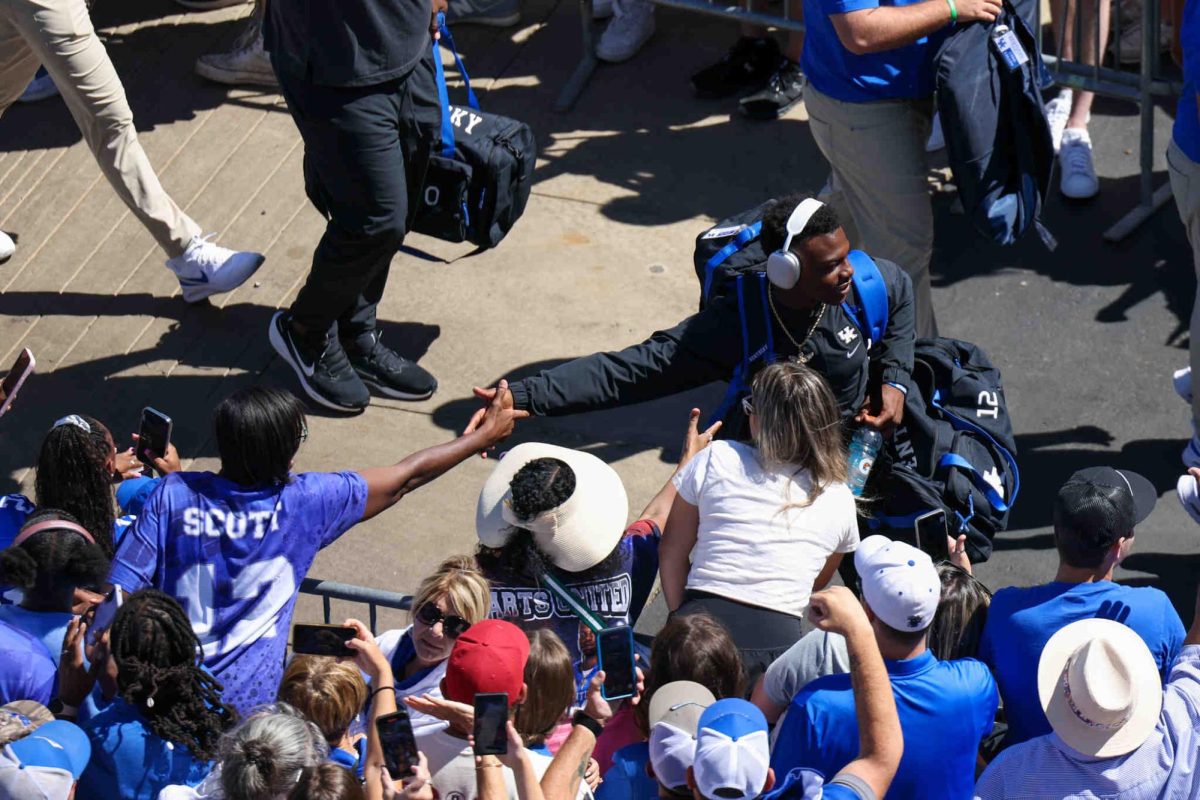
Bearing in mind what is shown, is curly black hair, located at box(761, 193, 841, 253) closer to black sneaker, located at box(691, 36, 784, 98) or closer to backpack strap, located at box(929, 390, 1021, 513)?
backpack strap, located at box(929, 390, 1021, 513)

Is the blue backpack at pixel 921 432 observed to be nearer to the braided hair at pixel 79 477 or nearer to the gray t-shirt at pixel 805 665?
the gray t-shirt at pixel 805 665

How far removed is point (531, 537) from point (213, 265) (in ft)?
9.96

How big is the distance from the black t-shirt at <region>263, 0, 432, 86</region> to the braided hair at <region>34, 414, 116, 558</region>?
5.54 feet

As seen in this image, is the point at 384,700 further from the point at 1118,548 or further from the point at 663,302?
the point at 663,302

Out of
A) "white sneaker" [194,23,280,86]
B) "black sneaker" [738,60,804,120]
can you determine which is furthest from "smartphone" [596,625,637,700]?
"white sneaker" [194,23,280,86]

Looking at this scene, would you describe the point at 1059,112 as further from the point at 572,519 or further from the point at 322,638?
the point at 322,638

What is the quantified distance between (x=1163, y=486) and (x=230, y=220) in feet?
14.1

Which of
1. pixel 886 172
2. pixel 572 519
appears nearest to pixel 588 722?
pixel 572 519

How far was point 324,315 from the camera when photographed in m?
6.41

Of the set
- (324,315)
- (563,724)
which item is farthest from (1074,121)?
(563,724)

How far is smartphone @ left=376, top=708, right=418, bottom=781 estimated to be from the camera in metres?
3.57

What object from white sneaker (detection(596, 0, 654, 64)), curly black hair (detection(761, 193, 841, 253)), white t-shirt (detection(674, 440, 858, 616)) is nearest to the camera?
white t-shirt (detection(674, 440, 858, 616))

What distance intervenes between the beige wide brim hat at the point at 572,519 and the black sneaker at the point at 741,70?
4.11 meters

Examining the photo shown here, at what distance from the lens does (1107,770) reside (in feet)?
12.1
